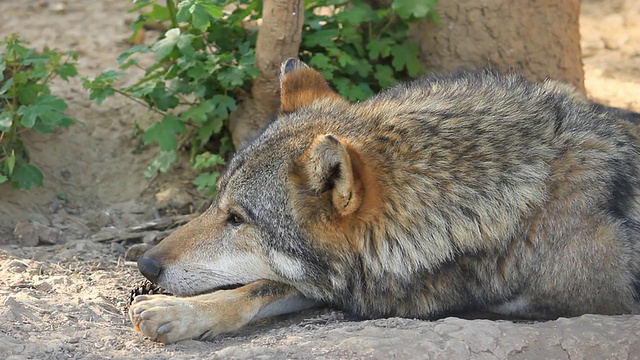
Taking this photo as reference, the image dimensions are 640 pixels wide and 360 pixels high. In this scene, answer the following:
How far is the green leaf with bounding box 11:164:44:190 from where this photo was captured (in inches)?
259

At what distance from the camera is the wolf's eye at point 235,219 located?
4758 millimetres

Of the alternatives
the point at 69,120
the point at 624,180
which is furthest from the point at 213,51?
the point at 624,180

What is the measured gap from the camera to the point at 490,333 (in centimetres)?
420

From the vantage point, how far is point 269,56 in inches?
263

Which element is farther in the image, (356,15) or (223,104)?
(356,15)

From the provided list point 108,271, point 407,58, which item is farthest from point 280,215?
point 407,58

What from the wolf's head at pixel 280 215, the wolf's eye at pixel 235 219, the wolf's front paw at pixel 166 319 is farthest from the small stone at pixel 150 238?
the wolf's front paw at pixel 166 319

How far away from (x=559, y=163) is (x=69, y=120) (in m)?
3.93

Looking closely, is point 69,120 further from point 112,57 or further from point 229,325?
point 229,325

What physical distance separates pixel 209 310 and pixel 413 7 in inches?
135

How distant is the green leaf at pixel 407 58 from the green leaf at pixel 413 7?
431 millimetres

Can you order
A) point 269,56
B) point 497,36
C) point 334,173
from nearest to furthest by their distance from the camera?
point 334,173 < point 269,56 < point 497,36

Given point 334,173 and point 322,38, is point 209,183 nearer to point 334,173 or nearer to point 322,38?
point 322,38

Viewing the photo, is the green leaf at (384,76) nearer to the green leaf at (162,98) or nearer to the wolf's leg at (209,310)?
the green leaf at (162,98)
